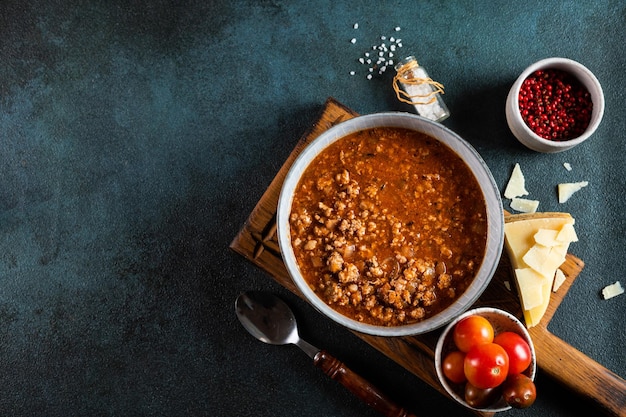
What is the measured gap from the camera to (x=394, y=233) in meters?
2.62

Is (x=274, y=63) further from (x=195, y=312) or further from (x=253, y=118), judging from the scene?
(x=195, y=312)

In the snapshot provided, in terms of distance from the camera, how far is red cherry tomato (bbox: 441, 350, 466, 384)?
8.74 ft

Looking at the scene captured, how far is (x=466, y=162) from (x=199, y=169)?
1512 millimetres

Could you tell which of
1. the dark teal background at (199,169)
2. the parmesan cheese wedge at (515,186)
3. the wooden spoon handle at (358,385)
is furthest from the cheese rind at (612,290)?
the wooden spoon handle at (358,385)

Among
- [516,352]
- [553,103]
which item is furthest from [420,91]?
[516,352]

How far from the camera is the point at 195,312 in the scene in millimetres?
3303

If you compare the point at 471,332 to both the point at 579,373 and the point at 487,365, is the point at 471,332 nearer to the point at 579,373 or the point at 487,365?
the point at 487,365

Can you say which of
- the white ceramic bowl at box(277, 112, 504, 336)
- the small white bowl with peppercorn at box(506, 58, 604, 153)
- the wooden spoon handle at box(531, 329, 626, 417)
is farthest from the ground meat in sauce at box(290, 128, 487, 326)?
the small white bowl with peppercorn at box(506, 58, 604, 153)

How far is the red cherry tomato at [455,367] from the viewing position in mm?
2664

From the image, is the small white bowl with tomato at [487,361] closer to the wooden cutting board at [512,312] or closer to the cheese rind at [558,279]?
the wooden cutting board at [512,312]

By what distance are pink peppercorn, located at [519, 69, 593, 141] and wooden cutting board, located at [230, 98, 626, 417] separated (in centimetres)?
71

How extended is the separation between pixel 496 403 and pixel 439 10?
2.14 m

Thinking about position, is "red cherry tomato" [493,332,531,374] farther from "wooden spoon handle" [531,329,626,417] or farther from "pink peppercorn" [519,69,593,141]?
"pink peppercorn" [519,69,593,141]

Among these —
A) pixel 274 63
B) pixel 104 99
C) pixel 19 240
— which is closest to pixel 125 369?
pixel 19 240
